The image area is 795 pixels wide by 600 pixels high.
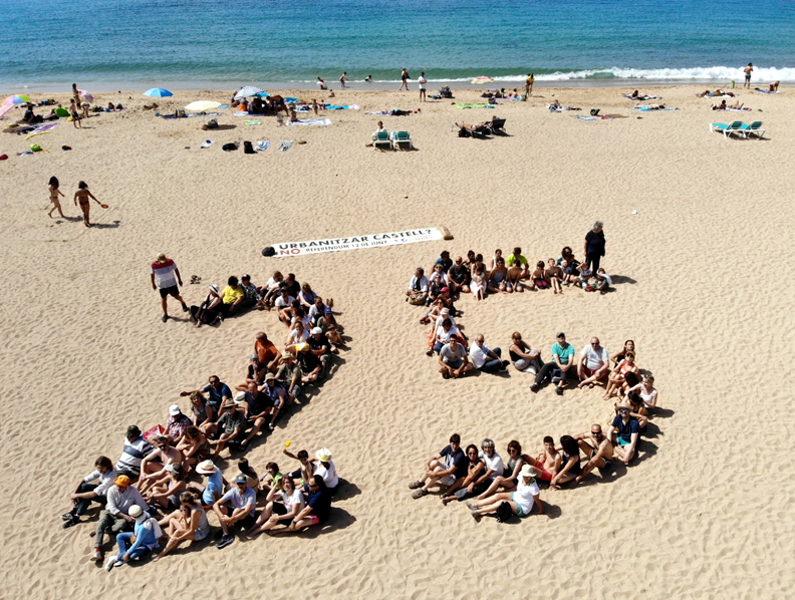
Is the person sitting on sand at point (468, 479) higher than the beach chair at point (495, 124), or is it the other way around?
the beach chair at point (495, 124)

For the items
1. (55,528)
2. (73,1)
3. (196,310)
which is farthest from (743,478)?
(73,1)

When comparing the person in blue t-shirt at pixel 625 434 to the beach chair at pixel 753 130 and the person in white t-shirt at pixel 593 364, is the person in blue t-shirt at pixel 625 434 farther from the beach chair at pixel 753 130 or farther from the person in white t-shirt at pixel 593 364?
the beach chair at pixel 753 130

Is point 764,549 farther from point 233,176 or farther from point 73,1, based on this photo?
point 73,1

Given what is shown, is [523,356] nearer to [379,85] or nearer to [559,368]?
[559,368]

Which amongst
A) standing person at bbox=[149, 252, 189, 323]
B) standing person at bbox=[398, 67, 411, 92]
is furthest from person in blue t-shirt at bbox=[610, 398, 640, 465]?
standing person at bbox=[398, 67, 411, 92]

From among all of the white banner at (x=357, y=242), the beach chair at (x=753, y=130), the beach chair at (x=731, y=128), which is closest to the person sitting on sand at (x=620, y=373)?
the white banner at (x=357, y=242)

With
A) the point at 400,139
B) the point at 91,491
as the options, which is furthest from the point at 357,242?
the point at 91,491
